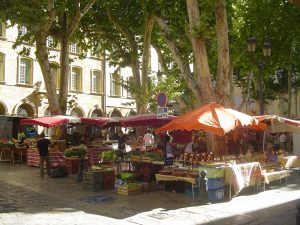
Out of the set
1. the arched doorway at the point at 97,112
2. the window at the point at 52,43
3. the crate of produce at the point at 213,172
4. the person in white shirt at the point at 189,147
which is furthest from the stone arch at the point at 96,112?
the crate of produce at the point at 213,172

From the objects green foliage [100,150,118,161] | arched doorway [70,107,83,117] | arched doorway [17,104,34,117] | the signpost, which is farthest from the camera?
arched doorway [70,107,83,117]

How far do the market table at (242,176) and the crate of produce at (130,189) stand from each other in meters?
2.46

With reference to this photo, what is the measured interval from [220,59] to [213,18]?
1869mm

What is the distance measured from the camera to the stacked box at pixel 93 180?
12.2 meters

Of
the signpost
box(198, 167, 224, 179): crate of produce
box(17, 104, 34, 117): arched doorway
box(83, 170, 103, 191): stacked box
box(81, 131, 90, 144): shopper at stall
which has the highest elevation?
box(17, 104, 34, 117): arched doorway

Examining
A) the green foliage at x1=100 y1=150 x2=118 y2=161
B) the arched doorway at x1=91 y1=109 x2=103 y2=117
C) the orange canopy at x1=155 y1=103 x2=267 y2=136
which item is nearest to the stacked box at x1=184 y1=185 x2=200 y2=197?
the orange canopy at x1=155 y1=103 x2=267 y2=136

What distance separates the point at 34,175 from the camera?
15828 mm

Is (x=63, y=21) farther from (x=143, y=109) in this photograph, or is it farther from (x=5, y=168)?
(x=5, y=168)

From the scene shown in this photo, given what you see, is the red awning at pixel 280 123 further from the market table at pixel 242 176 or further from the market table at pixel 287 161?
the market table at pixel 242 176

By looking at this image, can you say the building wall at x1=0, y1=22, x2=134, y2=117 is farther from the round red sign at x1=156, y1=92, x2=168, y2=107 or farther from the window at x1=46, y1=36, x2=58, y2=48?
the round red sign at x1=156, y1=92, x2=168, y2=107

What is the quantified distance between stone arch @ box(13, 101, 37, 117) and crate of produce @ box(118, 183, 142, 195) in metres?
20.7

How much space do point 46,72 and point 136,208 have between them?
12238 mm

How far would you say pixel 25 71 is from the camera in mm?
31562

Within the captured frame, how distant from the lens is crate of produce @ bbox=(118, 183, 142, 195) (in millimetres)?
11525
